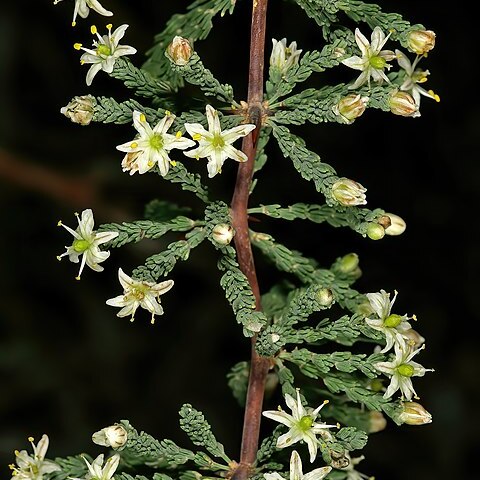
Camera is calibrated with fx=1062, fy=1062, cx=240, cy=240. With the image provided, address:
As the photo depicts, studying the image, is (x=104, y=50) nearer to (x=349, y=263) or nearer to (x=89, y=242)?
(x=89, y=242)

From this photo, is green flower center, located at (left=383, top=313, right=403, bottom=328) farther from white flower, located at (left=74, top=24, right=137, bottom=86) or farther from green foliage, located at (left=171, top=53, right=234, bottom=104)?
white flower, located at (left=74, top=24, right=137, bottom=86)

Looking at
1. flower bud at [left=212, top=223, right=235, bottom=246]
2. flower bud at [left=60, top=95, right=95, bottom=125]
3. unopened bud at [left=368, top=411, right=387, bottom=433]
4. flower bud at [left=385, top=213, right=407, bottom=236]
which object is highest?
flower bud at [left=60, top=95, right=95, bottom=125]

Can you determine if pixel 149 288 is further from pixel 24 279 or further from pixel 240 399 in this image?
pixel 24 279

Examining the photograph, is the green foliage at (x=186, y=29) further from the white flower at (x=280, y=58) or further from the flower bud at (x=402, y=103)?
the flower bud at (x=402, y=103)

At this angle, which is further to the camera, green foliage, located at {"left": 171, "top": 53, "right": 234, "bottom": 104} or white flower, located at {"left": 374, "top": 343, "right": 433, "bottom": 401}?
white flower, located at {"left": 374, "top": 343, "right": 433, "bottom": 401}

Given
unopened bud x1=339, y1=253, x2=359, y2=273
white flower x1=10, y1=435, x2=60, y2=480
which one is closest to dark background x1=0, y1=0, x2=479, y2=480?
unopened bud x1=339, y1=253, x2=359, y2=273

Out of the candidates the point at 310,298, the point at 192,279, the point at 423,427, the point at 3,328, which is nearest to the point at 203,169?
the point at 192,279

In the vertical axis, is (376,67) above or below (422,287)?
above
